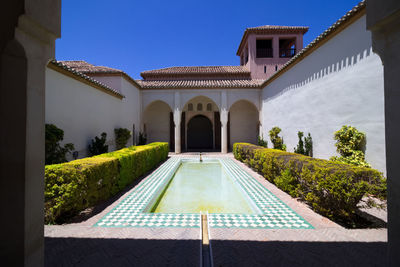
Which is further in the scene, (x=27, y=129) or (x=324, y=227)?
(x=324, y=227)

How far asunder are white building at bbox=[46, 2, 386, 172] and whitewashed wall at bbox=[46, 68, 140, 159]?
0.04m

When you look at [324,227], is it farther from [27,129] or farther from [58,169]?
[58,169]

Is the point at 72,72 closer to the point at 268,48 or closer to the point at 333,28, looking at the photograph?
the point at 333,28

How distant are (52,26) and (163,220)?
351 cm

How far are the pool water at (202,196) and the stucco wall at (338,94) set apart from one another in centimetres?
385

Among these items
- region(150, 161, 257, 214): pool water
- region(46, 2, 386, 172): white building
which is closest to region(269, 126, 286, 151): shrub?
region(46, 2, 386, 172): white building

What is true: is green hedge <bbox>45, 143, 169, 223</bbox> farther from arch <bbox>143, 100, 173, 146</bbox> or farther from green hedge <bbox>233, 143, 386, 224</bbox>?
arch <bbox>143, 100, 173, 146</bbox>

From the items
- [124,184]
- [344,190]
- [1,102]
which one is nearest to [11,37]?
[1,102]

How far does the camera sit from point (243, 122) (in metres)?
17.8

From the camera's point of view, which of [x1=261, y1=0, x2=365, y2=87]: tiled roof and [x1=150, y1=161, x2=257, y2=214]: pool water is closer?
[x1=150, y1=161, x2=257, y2=214]: pool water

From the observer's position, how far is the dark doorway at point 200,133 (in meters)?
19.1

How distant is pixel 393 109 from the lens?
1399 millimetres

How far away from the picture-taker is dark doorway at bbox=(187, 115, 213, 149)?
62.5 ft

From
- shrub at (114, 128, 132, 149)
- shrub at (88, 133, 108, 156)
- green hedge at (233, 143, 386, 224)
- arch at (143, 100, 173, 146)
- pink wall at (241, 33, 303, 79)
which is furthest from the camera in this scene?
arch at (143, 100, 173, 146)
